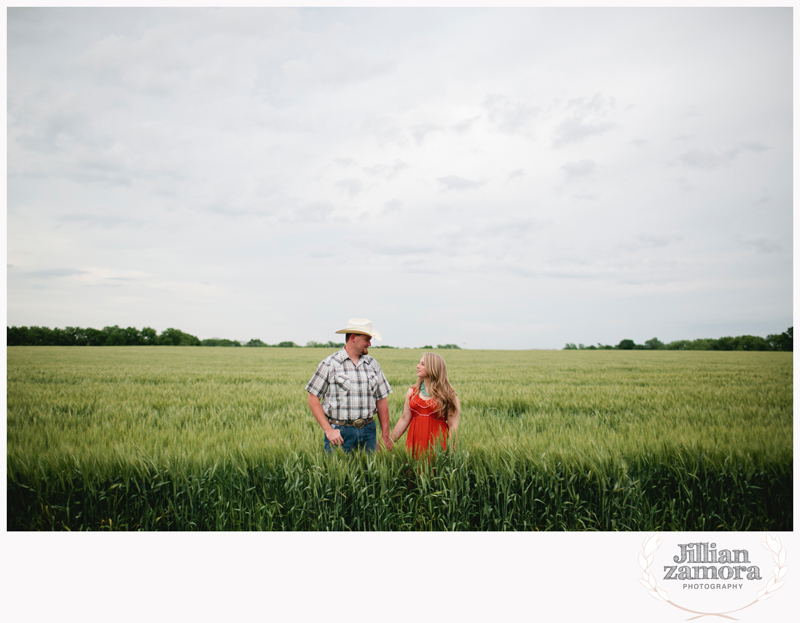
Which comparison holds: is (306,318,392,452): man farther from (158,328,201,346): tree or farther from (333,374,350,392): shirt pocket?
(158,328,201,346): tree

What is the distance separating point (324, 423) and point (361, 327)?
1.02 m

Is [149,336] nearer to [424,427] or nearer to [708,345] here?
[424,427]

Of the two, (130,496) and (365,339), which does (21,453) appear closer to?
(130,496)

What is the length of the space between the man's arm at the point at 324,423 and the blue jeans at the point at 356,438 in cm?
17

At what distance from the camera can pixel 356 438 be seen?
4.18 m

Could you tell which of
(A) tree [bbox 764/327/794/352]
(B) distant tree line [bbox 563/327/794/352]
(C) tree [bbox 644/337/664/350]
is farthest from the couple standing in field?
(C) tree [bbox 644/337/664/350]

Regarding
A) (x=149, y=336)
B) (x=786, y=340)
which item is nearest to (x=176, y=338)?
(x=149, y=336)

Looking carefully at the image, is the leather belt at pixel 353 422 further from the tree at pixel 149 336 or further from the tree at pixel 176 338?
the tree at pixel 176 338

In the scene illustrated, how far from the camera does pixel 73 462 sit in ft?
13.4

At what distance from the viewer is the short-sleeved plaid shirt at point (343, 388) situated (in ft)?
13.5

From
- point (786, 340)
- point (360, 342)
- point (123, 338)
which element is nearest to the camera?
point (360, 342)
